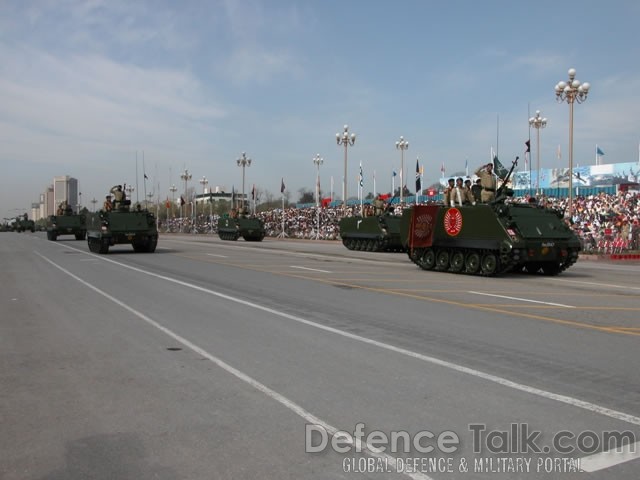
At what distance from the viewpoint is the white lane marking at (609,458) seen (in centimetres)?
435

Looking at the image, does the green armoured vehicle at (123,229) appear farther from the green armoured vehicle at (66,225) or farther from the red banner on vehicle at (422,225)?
the green armoured vehicle at (66,225)

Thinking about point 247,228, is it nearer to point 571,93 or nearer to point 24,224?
point 571,93

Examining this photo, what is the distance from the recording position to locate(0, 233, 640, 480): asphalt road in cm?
450

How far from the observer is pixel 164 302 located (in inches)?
492

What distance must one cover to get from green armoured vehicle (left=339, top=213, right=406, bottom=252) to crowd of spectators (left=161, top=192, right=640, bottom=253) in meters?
6.53

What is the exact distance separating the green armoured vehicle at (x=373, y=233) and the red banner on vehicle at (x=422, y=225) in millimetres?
10118

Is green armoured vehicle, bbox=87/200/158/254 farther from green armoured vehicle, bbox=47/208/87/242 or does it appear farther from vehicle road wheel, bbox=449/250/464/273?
green armoured vehicle, bbox=47/208/87/242

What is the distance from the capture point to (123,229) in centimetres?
2853

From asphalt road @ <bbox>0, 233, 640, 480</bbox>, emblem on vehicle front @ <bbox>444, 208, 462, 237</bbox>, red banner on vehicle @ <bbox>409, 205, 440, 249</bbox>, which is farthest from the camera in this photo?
red banner on vehicle @ <bbox>409, 205, 440, 249</bbox>

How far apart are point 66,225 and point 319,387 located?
153 ft

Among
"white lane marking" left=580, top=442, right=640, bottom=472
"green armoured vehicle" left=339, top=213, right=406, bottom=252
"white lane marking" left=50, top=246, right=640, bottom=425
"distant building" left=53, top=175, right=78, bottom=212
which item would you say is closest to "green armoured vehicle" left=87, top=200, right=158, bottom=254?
"green armoured vehicle" left=339, top=213, right=406, bottom=252

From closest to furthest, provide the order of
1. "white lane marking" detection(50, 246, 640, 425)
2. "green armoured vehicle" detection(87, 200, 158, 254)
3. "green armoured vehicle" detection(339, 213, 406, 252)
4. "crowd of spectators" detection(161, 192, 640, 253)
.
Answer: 1. "white lane marking" detection(50, 246, 640, 425)
2. "green armoured vehicle" detection(87, 200, 158, 254)
3. "crowd of spectators" detection(161, 192, 640, 253)
4. "green armoured vehicle" detection(339, 213, 406, 252)

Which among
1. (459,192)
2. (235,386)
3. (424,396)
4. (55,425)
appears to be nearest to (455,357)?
(424,396)

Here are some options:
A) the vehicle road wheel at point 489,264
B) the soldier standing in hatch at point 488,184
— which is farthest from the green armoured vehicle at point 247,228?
the vehicle road wheel at point 489,264
